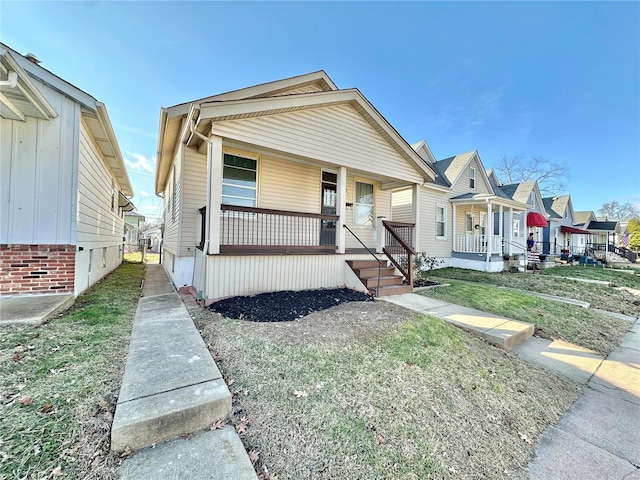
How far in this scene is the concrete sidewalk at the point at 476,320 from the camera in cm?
446

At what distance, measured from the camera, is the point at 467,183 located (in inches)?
584

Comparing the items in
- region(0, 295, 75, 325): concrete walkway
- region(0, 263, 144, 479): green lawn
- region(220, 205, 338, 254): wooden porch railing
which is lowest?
region(0, 263, 144, 479): green lawn

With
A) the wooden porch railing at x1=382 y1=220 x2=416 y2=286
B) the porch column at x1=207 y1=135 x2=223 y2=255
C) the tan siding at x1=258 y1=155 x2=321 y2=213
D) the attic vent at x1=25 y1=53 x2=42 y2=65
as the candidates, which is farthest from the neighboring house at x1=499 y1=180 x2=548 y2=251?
the attic vent at x1=25 y1=53 x2=42 y2=65

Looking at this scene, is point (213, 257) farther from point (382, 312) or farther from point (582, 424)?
point (582, 424)

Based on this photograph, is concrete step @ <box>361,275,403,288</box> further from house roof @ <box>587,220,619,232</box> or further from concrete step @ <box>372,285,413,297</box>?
house roof @ <box>587,220,619,232</box>

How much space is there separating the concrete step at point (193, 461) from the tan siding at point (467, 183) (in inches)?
588

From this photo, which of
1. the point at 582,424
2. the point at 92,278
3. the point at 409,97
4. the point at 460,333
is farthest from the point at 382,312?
the point at 409,97

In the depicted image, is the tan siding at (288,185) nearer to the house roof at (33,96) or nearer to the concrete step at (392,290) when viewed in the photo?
the concrete step at (392,290)

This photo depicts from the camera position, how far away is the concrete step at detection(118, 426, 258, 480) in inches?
63.0

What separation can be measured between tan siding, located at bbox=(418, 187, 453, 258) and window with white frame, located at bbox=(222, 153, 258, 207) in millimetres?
8609

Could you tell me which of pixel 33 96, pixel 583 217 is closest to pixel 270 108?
pixel 33 96

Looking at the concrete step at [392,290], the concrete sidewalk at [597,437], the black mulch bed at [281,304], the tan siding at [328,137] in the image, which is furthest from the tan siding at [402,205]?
the concrete sidewalk at [597,437]

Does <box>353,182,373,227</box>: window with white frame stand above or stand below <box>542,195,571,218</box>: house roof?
below

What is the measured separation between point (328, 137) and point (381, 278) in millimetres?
3919
